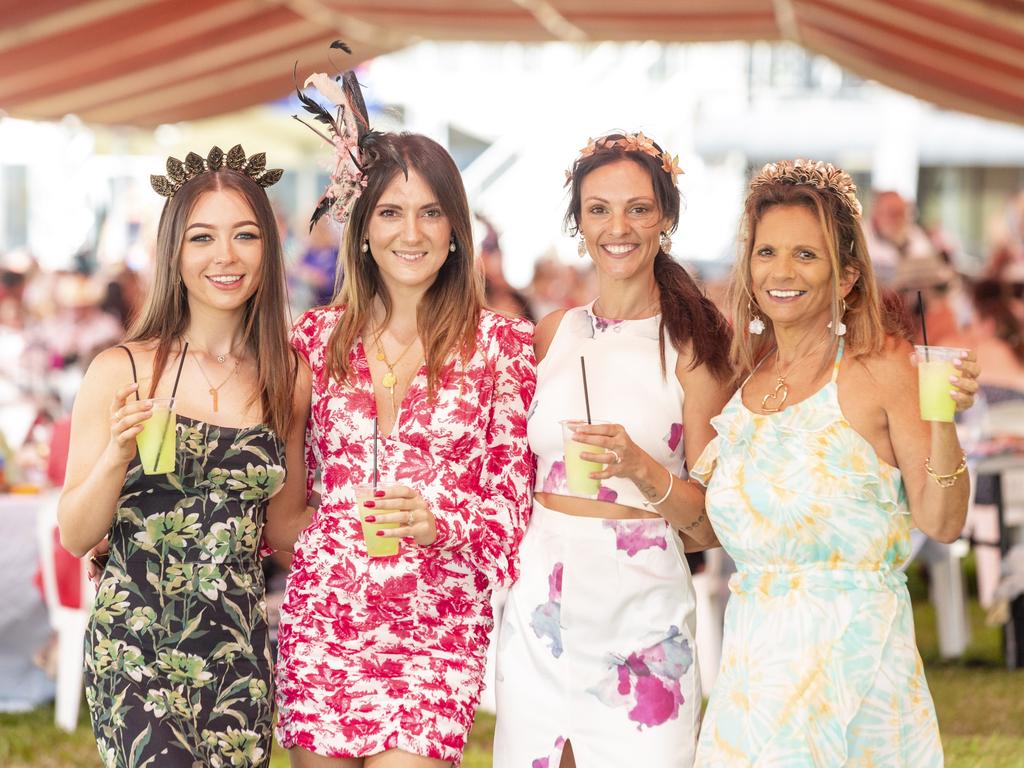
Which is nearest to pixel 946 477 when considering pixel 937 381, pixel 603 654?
pixel 937 381

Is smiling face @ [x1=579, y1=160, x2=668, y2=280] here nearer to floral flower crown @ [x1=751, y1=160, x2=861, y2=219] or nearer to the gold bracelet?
floral flower crown @ [x1=751, y1=160, x2=861, y2=219]

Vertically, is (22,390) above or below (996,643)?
above

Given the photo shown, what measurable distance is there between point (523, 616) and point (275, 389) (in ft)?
2.40

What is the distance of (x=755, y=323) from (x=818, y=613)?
0.66 metres

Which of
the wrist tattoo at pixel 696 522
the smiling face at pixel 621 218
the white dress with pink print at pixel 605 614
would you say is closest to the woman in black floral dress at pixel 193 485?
the white dress with pink print at pixel 605 614

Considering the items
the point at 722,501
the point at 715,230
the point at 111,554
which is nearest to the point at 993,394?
the point at 722,501

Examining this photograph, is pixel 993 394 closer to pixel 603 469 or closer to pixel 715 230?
pixel 603 469

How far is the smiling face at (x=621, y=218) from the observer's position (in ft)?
10.2

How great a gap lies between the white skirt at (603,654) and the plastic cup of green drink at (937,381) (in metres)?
0.66

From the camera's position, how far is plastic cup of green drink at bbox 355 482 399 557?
9.20 ft

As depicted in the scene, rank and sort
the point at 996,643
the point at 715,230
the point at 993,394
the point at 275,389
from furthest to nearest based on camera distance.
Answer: the point at 715,230
the point at 993,394
the point at 996,643
the point at 275,389

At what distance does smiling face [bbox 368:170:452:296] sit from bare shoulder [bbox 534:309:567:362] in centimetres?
33

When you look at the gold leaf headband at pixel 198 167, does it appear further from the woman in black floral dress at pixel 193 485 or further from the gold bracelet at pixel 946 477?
the gold bracelet at pixel 946 477

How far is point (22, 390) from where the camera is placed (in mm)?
8336
